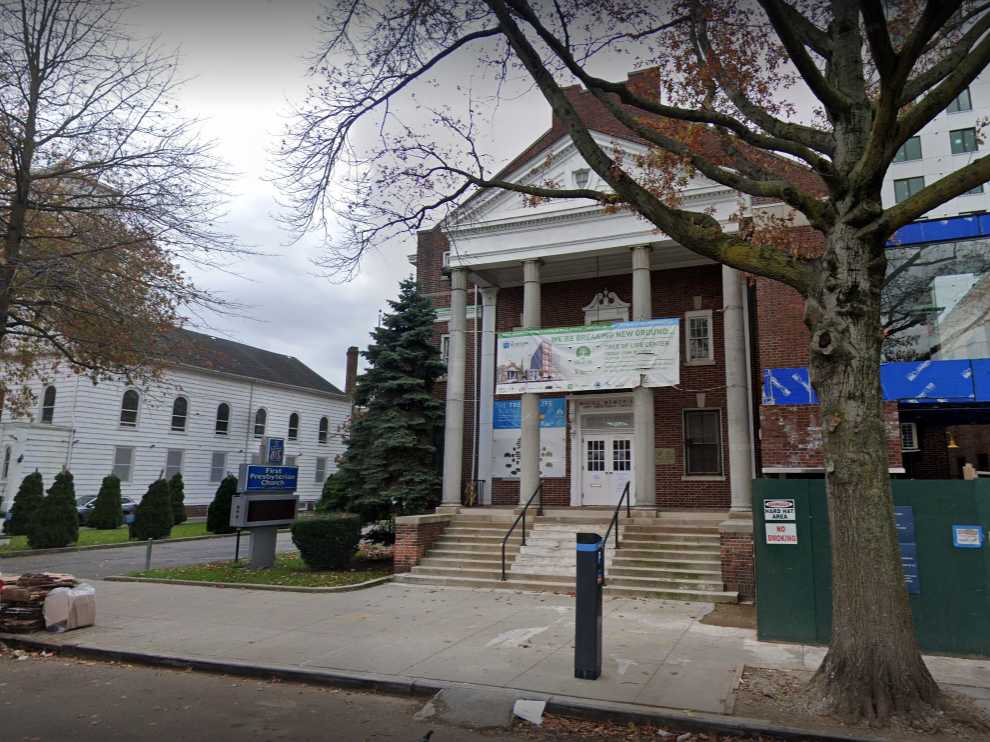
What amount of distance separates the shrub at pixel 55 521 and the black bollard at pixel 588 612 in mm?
18414

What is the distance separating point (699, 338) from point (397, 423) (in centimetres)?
851

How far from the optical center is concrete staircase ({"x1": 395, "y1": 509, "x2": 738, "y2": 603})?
12.5m

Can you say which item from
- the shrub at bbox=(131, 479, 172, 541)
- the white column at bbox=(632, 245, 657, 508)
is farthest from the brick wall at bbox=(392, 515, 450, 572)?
the shrub at bbox=(131, 479, 172, 541)

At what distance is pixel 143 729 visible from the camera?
580 centimetres

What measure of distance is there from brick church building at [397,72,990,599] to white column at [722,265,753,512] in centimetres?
3

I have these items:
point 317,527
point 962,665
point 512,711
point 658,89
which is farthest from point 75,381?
point 962,665

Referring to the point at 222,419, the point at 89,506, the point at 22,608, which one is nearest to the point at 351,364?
the point at 222,419

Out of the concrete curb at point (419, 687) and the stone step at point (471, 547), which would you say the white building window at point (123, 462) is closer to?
the stone step at point (471, 547)

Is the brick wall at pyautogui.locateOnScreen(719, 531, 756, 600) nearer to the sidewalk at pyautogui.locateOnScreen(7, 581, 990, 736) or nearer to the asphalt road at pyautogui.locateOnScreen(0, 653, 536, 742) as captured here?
the sidewalk at pyautogui.locateOnScreen(7, 581, 990, 736)

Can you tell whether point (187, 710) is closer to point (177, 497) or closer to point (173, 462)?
point (177, 497)

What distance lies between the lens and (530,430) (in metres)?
16.8

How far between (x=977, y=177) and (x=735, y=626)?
6.43 metres

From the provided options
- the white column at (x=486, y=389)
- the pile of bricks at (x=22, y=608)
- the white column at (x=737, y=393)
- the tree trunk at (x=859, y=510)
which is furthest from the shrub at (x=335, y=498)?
the tree trunk at (x=859, y=510)

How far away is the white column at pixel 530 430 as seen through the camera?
53.6ft
